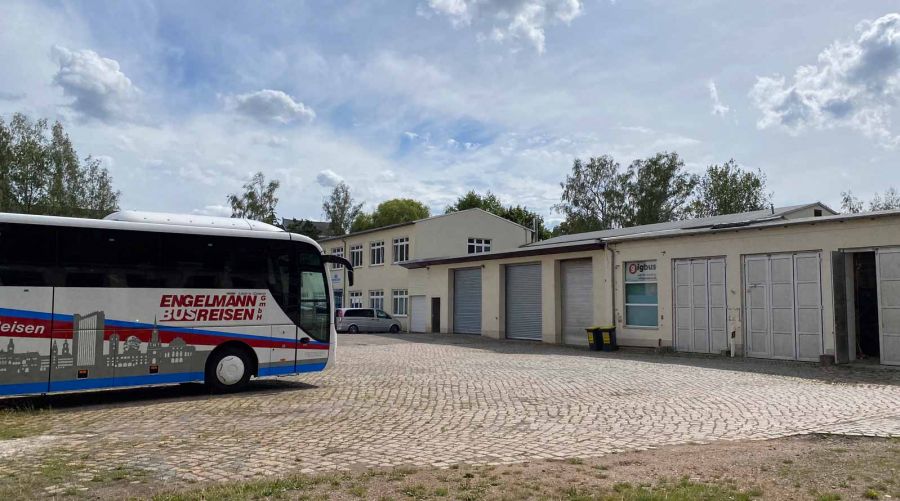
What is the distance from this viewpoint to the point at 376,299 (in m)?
48.4

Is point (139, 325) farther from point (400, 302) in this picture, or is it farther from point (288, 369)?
point (400, 302)

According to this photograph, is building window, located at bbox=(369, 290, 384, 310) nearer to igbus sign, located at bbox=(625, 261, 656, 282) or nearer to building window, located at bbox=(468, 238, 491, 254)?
building window, located at bbox=(468, 238, 491, 254)

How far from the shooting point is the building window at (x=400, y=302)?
145ft

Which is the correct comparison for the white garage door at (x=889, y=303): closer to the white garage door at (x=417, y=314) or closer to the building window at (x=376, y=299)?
the white garage door at (x=417, y=314)

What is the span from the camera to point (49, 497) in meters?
5.77

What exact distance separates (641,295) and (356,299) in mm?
29288

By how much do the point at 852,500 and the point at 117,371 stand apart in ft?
36.7

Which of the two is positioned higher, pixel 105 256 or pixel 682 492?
pixel 105 256

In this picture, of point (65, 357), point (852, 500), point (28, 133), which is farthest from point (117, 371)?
point (28, 133)

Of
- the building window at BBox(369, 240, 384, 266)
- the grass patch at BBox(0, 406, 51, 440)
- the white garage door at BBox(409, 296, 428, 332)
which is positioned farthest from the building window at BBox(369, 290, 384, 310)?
the grass patch at BBox(0, 406, 51, 440)

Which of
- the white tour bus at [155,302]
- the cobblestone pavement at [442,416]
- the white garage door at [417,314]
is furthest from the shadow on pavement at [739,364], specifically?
the white garage door at [417,314]

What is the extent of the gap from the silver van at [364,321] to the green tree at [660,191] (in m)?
28.3

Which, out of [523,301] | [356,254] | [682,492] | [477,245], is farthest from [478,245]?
[682,492]

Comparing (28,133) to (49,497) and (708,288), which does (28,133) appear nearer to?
(708,288)
